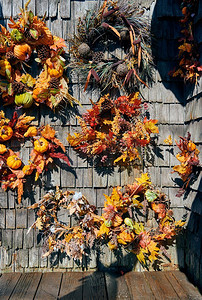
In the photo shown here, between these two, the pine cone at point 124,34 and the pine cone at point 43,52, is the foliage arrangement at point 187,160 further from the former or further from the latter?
the pine cone at point 43,52

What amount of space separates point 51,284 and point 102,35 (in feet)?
8.24

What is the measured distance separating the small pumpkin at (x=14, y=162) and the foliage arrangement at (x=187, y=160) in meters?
1.55

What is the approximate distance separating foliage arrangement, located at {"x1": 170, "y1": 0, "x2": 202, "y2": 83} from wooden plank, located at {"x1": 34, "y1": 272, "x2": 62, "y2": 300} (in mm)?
2315

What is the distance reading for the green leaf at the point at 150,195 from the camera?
2.71 meters

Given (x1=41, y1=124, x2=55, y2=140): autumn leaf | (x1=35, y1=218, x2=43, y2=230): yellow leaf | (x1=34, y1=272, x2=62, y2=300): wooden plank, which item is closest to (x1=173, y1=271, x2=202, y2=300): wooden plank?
(x1=34, y1=272, x2=62, y2=300): wooden plank

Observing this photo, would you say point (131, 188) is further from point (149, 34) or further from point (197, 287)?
point (149, 34)

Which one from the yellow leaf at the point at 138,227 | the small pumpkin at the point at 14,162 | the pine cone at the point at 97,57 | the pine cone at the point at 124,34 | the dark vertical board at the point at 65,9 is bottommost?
the yellow leaf at the point at 138,227

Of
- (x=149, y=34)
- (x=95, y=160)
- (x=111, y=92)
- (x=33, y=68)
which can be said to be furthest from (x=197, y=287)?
(x=33, y=68)

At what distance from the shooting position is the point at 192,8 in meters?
2.58

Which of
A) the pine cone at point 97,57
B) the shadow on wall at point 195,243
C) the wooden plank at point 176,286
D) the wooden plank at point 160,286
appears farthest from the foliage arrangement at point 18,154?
the wooden plank at point 176,286

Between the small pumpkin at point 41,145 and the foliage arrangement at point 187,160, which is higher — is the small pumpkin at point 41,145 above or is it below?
above

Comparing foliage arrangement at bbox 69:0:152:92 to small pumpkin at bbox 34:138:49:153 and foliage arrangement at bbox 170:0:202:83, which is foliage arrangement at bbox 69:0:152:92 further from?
small pumpkin at bbox 34:138:49:153

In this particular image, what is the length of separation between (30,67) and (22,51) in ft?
0.55

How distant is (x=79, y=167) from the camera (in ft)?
9.27
